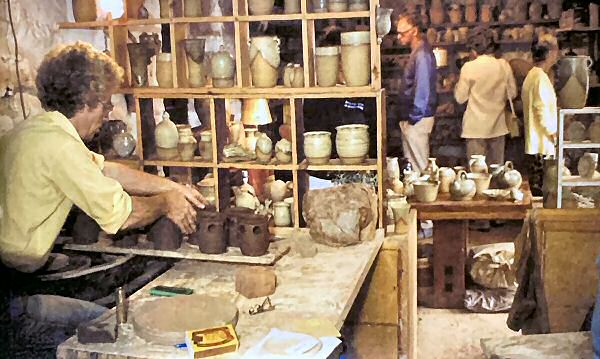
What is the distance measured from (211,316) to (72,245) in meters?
1.08

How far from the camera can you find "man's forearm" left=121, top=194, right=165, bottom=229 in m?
2.89

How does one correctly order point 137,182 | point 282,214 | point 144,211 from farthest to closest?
point 282,214, point 137,182, point 144,211

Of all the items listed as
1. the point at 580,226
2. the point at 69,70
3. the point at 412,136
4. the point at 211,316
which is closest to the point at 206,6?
the point at 69,70

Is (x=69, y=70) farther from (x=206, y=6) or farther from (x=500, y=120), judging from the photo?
(x=500, y=120)

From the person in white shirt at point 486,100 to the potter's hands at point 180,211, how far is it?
4452 millimetres

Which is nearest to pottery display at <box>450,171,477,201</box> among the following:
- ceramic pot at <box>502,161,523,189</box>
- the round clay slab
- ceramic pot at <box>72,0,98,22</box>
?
ceramic pot at <box>502,161,523,189</box>

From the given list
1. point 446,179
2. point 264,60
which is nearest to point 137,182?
point 264,60

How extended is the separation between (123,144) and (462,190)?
86.1 inches

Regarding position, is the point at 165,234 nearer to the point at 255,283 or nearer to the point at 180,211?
the point at 180,211

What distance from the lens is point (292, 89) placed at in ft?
11.2

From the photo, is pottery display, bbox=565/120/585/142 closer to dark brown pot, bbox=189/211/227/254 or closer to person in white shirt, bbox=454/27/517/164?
person in white shirt, bbox=454/27/517/164

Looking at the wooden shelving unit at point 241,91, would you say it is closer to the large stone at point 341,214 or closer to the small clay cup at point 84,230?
the large stone at point 341,214

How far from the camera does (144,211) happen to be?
2928mm

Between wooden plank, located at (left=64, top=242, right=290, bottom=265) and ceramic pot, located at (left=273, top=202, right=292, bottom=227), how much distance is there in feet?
1.26
